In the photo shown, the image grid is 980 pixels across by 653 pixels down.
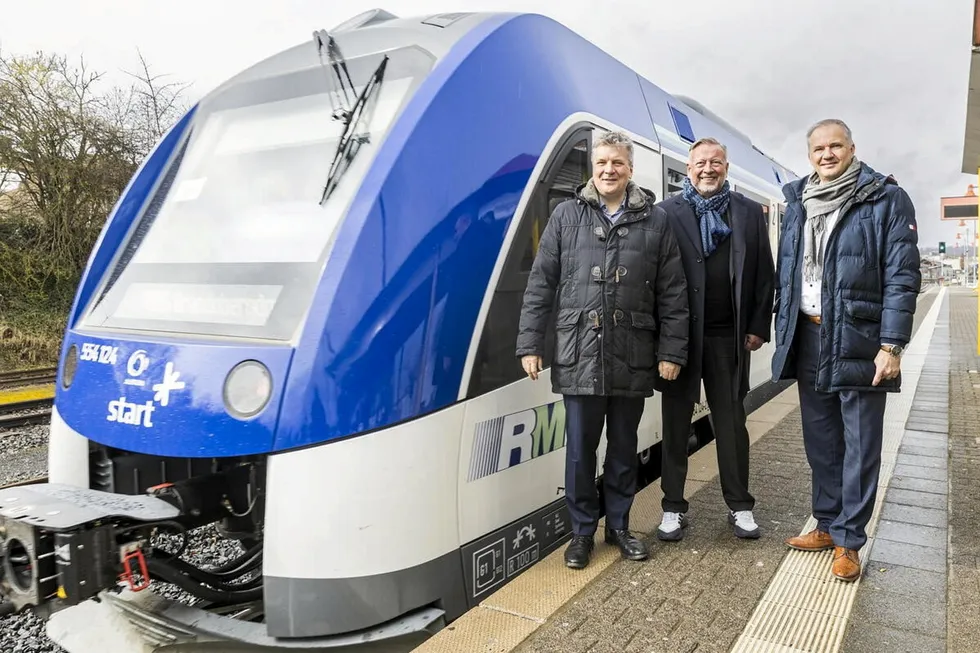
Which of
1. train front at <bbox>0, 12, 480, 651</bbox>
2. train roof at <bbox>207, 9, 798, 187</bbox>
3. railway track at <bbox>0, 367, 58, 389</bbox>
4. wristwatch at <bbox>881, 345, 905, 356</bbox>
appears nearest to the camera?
train front at <bbox>0, 12, 480, 651</bbox>

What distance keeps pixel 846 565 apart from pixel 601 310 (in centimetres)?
149

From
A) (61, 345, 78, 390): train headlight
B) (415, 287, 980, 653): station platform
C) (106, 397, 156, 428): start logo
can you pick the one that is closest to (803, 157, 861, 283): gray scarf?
(415, 287, 980, 653): station platform

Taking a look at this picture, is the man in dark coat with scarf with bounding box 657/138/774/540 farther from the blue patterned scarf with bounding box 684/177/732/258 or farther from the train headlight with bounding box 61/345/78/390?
the train headlight with bounding box 61/345/78/390

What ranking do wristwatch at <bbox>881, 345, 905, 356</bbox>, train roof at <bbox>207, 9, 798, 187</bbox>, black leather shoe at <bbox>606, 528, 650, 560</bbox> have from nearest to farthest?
1. wristwatch at <bbox>881, 345, 905, 356</bbox>
2. train roof at <bbox>207, 9, 798, 187</bbox>
3. black leather shoe at <bbox>606, 528, 650, 560</bbox>

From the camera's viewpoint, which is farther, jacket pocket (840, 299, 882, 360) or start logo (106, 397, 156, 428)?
jacket pocket (840, 299, 882, 360)

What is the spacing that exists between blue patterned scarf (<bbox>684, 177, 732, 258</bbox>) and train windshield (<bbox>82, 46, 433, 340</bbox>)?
55.9 inches

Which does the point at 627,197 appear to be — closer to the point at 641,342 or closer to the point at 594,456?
the point at 641,342

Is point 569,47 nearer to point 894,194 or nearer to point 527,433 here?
point 894,194

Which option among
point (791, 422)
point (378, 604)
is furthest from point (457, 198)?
point (791, 422)

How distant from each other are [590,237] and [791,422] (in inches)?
164

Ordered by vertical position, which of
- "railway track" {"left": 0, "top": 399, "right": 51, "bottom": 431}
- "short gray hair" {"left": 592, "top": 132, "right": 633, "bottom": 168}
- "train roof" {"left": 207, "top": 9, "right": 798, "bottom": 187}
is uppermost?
"train roof" {"left": 207, "top": 9, "right": 798, "bottom": 187}

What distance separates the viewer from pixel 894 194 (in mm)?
2992

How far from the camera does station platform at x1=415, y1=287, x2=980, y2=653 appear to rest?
2604 mm

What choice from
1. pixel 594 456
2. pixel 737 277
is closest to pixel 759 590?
pixel 594 456
